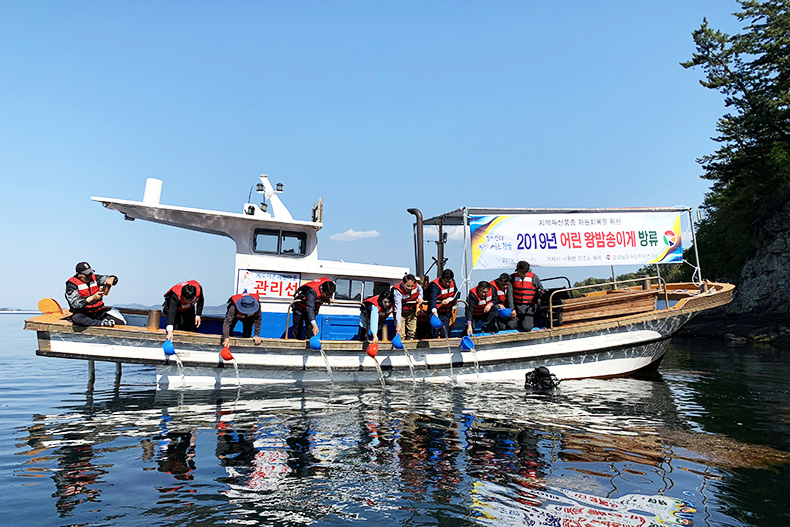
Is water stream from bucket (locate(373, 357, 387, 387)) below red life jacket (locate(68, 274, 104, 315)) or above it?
A: below

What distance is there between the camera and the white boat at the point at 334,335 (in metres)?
10.3

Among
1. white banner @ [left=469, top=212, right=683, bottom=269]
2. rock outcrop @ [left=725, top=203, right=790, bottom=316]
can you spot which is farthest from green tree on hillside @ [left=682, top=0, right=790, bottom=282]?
white banner @ [left=469, top=212, right=683, bottom=269]

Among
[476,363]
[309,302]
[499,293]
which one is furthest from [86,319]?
[499,293]

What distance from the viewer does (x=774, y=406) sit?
974cm

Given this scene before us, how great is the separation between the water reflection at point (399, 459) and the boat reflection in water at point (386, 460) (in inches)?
0.9

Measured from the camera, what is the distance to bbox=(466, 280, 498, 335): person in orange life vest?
11.3 meters

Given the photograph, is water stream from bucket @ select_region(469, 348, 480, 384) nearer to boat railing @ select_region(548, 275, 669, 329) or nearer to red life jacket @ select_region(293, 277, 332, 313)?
boat railing @ select_region(548, 275, 669, 329)

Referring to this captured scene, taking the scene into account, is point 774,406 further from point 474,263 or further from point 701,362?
point 701,362

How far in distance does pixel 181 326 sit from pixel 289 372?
249 cm

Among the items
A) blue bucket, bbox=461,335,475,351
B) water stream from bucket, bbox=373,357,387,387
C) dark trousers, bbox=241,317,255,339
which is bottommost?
water stream from bucket, bbox=373,357,387,387

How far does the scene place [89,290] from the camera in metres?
9.88

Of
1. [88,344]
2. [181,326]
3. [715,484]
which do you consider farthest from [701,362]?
[88,344]

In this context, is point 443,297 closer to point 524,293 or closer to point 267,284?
point 524,293

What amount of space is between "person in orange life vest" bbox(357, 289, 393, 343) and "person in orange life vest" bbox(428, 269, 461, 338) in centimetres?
100
